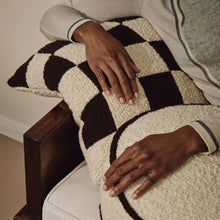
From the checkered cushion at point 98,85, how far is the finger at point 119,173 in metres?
0.09

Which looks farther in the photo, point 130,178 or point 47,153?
point 47,153

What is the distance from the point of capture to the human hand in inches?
27.6

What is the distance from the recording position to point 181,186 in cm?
68

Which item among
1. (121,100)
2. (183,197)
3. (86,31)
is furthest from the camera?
(86,31)

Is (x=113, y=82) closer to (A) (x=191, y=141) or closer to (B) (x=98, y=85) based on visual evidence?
(B) (x=98, y=85)

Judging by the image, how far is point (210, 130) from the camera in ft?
2.47

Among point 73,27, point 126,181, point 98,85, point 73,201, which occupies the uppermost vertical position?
point 73,27

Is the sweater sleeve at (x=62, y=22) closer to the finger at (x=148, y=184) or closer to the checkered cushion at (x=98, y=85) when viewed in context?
the checkered cushion at (x=98, y=85)

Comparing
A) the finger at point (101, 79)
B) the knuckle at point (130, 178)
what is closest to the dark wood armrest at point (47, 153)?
the finger at point (101, 79)

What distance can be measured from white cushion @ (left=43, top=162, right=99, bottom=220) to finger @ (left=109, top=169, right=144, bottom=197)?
0.18 meters

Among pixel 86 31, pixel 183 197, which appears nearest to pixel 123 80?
pixel 86 31

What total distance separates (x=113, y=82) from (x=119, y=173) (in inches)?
9.9

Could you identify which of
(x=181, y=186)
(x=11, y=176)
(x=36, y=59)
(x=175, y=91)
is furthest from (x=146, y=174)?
(x=11, y=176)

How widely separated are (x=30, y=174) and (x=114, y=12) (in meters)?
0.56
